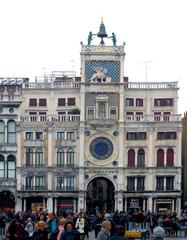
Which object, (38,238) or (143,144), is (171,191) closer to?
(143,144)

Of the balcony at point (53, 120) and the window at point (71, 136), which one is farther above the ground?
the balcony at point (53, 120)

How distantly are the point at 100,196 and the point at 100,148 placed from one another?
633 inches

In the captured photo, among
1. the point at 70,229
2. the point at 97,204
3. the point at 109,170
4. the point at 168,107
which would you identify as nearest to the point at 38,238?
the point at 70,229

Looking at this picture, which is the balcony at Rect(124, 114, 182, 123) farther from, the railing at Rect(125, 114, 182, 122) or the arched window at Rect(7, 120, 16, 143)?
the arched window at Rect(7, 120, 16, 143)

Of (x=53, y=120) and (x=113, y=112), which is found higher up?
(x=113, y=112)

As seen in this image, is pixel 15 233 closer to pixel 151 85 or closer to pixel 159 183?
pixel 159 183

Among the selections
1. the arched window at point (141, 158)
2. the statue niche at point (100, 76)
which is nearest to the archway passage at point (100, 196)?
the arched window at point (141, 158)

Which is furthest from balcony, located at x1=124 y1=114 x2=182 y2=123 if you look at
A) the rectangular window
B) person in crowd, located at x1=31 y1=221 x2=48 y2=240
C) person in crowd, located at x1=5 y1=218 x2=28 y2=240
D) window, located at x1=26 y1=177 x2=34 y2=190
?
person in crowd, located at x1=5 y1=218 x2=28 y2=240

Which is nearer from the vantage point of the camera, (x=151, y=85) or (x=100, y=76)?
(x=100, y=76)

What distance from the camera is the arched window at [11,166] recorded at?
79625 mm

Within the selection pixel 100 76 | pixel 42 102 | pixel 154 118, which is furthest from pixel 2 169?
pixel 154 118

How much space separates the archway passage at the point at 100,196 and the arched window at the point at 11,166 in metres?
8.62

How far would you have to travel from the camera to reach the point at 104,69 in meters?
80.7

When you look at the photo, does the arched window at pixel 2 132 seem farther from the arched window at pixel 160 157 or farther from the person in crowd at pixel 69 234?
the person in crowd at pixel 69 234
